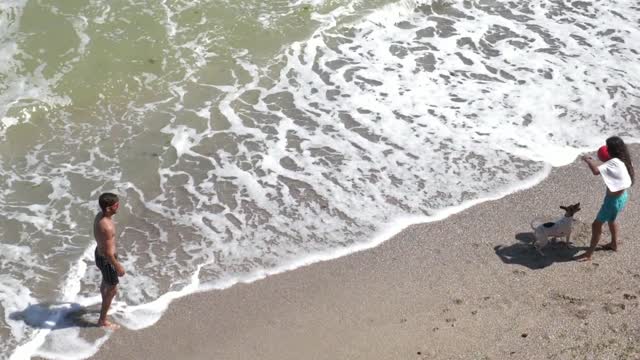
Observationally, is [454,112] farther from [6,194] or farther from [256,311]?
[6,194]

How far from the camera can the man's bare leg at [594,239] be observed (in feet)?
25.7

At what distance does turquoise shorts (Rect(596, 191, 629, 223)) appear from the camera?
305 inches

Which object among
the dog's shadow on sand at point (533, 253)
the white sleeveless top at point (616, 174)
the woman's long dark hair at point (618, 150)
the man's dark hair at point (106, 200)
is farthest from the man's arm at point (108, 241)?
the woman's long dark hair at point (618, 150)

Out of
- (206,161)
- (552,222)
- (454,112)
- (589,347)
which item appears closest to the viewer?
(589,347)

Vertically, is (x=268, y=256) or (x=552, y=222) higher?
(x=552, y=222)

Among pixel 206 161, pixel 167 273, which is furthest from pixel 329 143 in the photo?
pixel 167 273

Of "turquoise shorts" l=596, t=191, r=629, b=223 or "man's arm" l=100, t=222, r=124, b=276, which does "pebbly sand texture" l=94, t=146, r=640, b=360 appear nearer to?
"turquoise shorts" l=596, t=191, r=629, b=223

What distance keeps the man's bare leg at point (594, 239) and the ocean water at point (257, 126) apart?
1.40 m

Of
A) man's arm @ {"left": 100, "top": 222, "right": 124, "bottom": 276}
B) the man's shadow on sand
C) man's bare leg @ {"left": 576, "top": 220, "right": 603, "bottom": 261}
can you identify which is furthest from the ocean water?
man's bare leg @ {"left": 576, "top": 220, "right": 603, "bottom": 261}

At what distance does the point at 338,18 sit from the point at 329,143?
13.3 feet

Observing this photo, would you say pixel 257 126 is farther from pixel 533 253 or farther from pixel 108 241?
pixel 533 253

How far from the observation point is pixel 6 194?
916 centimetres

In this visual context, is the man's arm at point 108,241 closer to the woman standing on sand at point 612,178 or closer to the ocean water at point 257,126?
the ocean water at point 257,126

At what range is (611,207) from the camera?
7.77 meters
